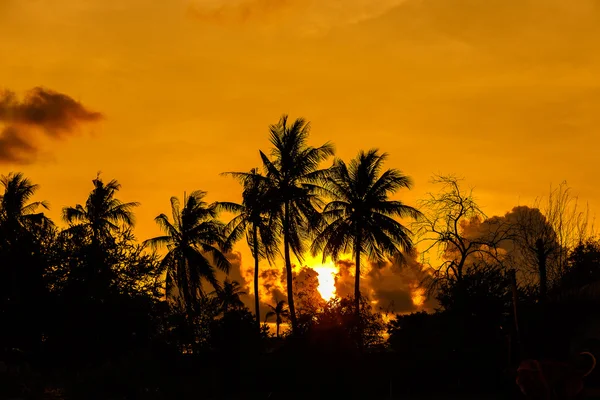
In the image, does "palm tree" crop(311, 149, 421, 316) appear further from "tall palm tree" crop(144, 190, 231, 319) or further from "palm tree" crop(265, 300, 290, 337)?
"palm tree" crop(265, 300, 290, 337)

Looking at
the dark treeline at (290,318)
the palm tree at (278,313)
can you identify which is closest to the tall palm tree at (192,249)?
the dark treeline at (290,318)

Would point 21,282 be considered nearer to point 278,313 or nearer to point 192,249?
point 192,249

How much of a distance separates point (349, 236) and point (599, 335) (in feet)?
128

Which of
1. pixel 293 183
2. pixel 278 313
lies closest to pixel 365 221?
pixel 293 183

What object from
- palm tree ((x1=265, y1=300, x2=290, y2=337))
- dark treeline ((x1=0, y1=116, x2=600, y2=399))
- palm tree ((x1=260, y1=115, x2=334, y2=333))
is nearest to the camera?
dark treeline ((x1=0, y1=116, x2=600, y2=399))

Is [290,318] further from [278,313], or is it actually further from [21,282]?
[278,313]

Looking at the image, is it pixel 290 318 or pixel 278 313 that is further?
pixel 278 313

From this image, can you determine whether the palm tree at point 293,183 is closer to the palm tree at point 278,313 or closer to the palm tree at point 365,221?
the palm tree at point 365,221

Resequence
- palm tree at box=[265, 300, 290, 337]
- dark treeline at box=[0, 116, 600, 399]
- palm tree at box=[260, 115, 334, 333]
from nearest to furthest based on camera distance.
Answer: dark treeline at box=[0, 116, 600, 399], palm tree at box=[260, 115, 334, 333], palm tree at box=[265, 300, 290, 337]

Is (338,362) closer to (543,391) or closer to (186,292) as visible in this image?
(543,391)

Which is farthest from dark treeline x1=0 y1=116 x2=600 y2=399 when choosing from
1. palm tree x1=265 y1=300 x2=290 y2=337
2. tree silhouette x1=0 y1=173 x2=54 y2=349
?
palm tree x1=265 y1=300 x2=290 y2=337

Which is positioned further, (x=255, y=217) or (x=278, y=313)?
(x=278, y=313)

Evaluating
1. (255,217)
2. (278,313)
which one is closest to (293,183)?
(255,217)

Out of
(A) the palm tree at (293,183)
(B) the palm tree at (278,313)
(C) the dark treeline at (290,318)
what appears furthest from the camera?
(B) the palm tree at (278,313)
